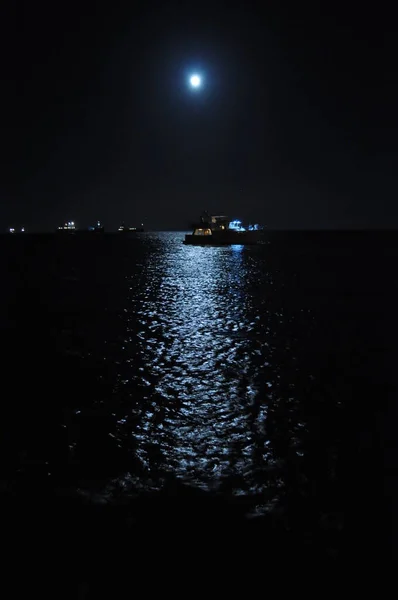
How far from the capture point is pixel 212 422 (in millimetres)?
11883

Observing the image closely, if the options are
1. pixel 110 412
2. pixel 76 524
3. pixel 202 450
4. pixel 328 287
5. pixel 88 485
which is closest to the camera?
pixel 76 524

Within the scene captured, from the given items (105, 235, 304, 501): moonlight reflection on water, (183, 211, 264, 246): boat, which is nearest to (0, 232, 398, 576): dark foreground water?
(105, 235, 304, 501): moonlight reflection on water

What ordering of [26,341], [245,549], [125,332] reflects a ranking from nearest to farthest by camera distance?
[245,549] → [26,341] → [125,332]

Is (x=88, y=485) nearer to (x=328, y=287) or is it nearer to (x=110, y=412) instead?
(x=110, y=412)

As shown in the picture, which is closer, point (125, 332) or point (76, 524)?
point (76, 524)

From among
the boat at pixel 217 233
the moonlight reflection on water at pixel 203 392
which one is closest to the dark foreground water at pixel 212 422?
the moonlight reflection on water at pixel 203 392

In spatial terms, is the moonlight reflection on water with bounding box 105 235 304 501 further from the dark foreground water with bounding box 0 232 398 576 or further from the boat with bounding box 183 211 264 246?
the boat with bounding box 183 211 264 246

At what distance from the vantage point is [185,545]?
7.28m

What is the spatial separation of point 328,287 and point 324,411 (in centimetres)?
3108

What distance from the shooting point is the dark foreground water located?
8.20 metres

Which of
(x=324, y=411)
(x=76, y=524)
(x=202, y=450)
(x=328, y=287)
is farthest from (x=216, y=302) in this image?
(x=76, y=524)

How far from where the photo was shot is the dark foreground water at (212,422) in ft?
26.9

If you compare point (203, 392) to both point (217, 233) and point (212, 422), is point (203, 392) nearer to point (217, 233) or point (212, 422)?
point (212, 422)

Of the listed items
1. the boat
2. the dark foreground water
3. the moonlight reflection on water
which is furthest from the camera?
the boat
